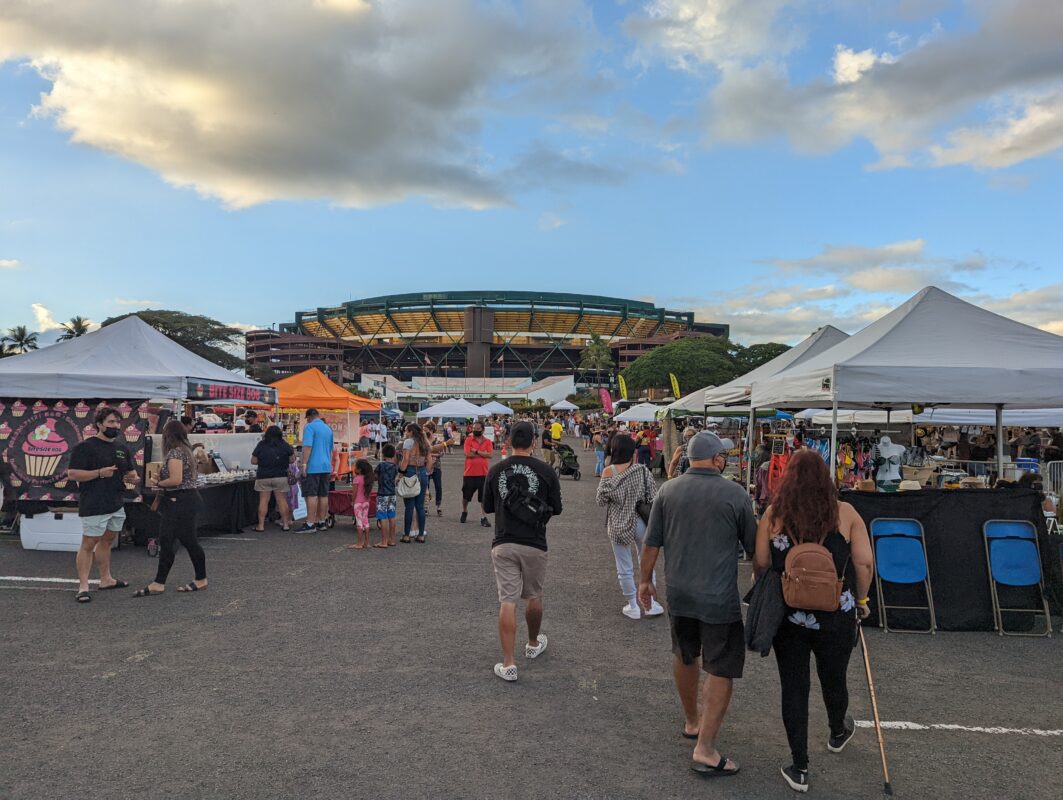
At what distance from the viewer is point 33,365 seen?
10.4 meters

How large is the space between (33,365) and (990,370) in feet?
40.1

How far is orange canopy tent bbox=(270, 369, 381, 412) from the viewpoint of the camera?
15.5m

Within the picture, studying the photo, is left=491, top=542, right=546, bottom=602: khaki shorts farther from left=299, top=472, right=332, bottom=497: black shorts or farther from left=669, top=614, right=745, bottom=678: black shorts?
left=299, top=472, right=332, bottom=497: black shorts

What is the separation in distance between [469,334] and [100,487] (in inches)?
4436

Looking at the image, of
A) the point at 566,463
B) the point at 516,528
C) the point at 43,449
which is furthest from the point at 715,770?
the point at 566,463

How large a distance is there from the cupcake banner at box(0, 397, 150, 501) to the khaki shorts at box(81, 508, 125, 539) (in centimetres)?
255

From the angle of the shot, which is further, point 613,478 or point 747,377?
point 747,377

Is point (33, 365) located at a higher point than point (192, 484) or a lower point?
higher

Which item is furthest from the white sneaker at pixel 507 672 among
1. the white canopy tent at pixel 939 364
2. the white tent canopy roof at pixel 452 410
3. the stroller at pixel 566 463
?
the white tent canopy roof at pixel 452 410

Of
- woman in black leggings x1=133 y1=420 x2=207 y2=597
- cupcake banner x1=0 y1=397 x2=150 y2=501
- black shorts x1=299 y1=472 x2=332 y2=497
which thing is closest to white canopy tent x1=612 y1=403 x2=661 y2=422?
black shorts x1=299 y1=472 x2=332 y2=497

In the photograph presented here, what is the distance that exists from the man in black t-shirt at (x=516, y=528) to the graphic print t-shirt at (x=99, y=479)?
403 centimetres

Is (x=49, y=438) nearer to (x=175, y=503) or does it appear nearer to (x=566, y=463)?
(x=175, y=503)

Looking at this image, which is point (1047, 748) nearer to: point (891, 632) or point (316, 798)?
point (891, 632)

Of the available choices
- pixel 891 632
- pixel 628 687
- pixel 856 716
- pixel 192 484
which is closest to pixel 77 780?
pixel 628 687
